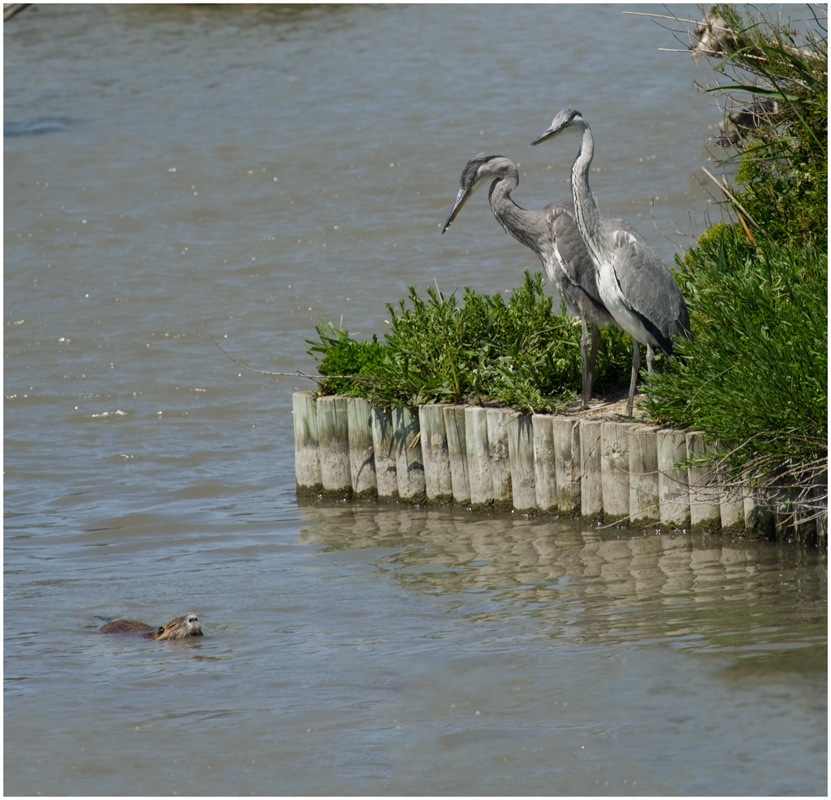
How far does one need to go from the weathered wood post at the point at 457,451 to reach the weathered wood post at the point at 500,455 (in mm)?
205

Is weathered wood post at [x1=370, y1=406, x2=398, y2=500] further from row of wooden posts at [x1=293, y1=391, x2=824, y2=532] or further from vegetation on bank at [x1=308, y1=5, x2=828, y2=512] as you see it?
vegetation on bank at [x1=308, y1=5, x2=828, y2=512]

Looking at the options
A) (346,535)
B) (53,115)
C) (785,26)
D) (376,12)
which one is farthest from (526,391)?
(376,12)

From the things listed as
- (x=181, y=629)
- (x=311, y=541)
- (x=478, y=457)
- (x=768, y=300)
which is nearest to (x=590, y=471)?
(x=478, y=457)

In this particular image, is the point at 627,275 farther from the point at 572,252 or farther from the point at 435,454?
the point at 435,454

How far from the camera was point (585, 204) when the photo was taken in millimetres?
7523

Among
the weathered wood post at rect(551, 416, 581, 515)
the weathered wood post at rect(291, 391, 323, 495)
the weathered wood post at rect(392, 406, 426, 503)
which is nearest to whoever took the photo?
the weathered wood post at rect(551, 416, 581, 515)

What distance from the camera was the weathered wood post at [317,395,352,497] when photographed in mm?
8695

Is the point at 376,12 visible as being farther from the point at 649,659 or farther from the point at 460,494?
the point at 649,659

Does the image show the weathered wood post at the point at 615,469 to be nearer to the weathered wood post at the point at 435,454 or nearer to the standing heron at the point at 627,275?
the standing heron at the point at 627,275

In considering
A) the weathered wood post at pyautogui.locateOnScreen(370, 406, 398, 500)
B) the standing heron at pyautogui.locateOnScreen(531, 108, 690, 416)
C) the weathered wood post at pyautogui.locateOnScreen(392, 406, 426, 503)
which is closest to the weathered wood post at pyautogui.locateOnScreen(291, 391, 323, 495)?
the weathered wood post at pyautogui.locateOnScreen(370, 406, 398, 500)

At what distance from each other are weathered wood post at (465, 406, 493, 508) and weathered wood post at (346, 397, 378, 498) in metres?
0.83

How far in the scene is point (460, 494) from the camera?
327 inches

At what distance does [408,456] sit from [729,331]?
2.51 meters

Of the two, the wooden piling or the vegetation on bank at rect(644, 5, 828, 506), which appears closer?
the vegetation on bank at rect(644, 5, 828, 506)
